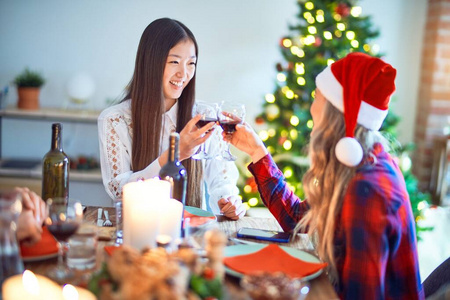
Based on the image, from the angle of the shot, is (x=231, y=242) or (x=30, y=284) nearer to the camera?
(x=30, y=284)

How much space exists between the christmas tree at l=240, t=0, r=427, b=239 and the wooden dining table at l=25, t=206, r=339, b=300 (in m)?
2.11

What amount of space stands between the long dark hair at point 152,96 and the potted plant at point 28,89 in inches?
80.7

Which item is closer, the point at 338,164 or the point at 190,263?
the point at 190,263

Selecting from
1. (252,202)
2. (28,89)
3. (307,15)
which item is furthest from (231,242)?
(28,89)

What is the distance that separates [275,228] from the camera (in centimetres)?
188

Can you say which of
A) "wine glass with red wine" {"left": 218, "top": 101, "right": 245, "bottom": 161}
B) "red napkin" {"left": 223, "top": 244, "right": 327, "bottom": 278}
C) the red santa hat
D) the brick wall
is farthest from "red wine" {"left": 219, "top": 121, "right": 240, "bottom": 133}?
the brick wall

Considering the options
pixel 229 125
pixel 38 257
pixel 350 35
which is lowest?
pixel 38 257

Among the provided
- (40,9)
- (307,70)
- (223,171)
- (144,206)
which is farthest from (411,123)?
(144,206)

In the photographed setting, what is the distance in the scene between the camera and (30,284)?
44.9 inches

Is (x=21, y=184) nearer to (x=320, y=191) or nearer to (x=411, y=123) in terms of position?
(x=320, y=191)

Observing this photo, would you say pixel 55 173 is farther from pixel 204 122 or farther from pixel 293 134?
pixel 293 134

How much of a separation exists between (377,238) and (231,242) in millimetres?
441

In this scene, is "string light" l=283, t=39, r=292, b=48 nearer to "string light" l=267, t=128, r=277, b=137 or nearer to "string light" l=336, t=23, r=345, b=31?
"string light" l=336, t=23, r=345, b=31

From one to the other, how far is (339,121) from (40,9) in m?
3.47
